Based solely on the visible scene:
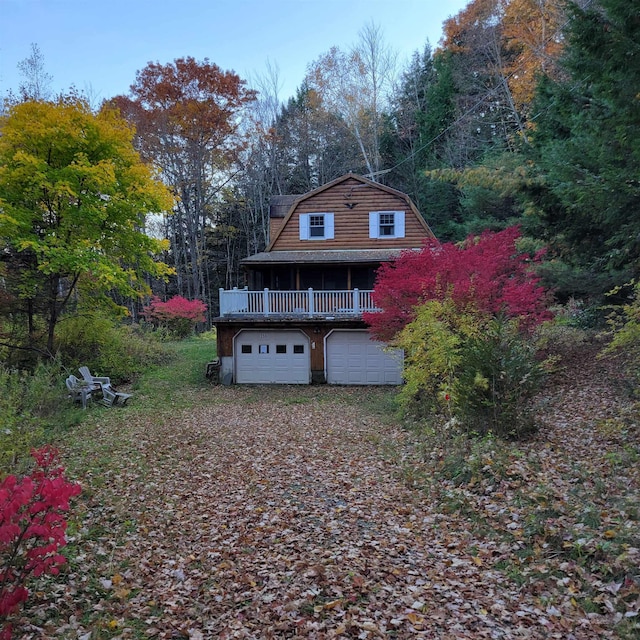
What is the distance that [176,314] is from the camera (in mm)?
24156

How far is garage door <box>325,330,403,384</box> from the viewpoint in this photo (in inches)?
598

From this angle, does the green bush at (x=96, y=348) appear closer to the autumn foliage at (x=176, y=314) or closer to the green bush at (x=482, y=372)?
the autumn foliage at (x=176, y=314)

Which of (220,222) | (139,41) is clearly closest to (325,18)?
(139,41)

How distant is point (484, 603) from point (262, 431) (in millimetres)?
6567

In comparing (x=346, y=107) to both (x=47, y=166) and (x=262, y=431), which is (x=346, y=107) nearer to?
(x=47, y=166)

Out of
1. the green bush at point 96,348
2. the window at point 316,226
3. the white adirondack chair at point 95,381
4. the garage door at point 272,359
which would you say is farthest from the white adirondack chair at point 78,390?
the window at point 316,226

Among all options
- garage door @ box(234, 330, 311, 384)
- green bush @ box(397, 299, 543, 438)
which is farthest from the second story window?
green bush @ box(397, 299, 543, 438)

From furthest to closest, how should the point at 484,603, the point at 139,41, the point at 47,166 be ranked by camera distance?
the point at 139,41 → the point at 47,166 → the point at 484,603

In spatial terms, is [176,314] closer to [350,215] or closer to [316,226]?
[316,226]

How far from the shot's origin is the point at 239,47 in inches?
1121

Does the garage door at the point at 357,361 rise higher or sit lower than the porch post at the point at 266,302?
lower

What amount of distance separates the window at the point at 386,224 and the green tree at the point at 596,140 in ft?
20.8

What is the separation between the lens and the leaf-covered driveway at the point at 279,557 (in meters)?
3.38

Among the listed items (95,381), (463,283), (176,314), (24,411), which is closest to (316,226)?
(463,283)
